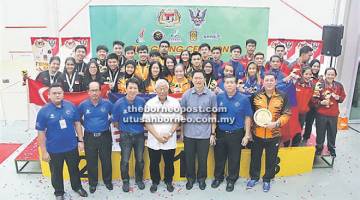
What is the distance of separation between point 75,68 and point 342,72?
5.00 meters

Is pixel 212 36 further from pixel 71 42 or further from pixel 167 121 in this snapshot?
pixel 167 121

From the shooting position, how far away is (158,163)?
407cm

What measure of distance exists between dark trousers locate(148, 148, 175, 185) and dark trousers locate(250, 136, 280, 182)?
102cm

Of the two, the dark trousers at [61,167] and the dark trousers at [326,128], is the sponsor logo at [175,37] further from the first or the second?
the dark trousers at [61,167]

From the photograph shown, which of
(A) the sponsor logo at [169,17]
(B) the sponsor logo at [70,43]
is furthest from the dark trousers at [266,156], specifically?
(B) the sponsor logo at [70,43]

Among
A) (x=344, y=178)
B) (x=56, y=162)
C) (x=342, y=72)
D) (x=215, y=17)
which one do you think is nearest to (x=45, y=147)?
(x=56, y=162)

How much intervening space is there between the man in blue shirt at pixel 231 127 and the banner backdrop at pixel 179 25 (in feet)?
10.1

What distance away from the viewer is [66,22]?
6457mm

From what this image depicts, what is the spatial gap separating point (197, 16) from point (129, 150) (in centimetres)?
358

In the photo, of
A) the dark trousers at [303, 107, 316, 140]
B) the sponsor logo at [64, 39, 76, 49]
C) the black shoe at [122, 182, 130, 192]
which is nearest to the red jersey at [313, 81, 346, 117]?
the dark trousers at [303, 107, 316, 140]

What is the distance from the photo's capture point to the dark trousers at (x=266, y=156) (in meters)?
4.05

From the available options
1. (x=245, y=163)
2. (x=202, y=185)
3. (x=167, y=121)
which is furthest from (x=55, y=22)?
(x=245, y=163)

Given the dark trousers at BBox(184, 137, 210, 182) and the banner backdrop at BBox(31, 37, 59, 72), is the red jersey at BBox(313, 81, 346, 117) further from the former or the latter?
the banner backdrop at BBox(31, 37, 59, 72)

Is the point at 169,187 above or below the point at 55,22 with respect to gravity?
below
